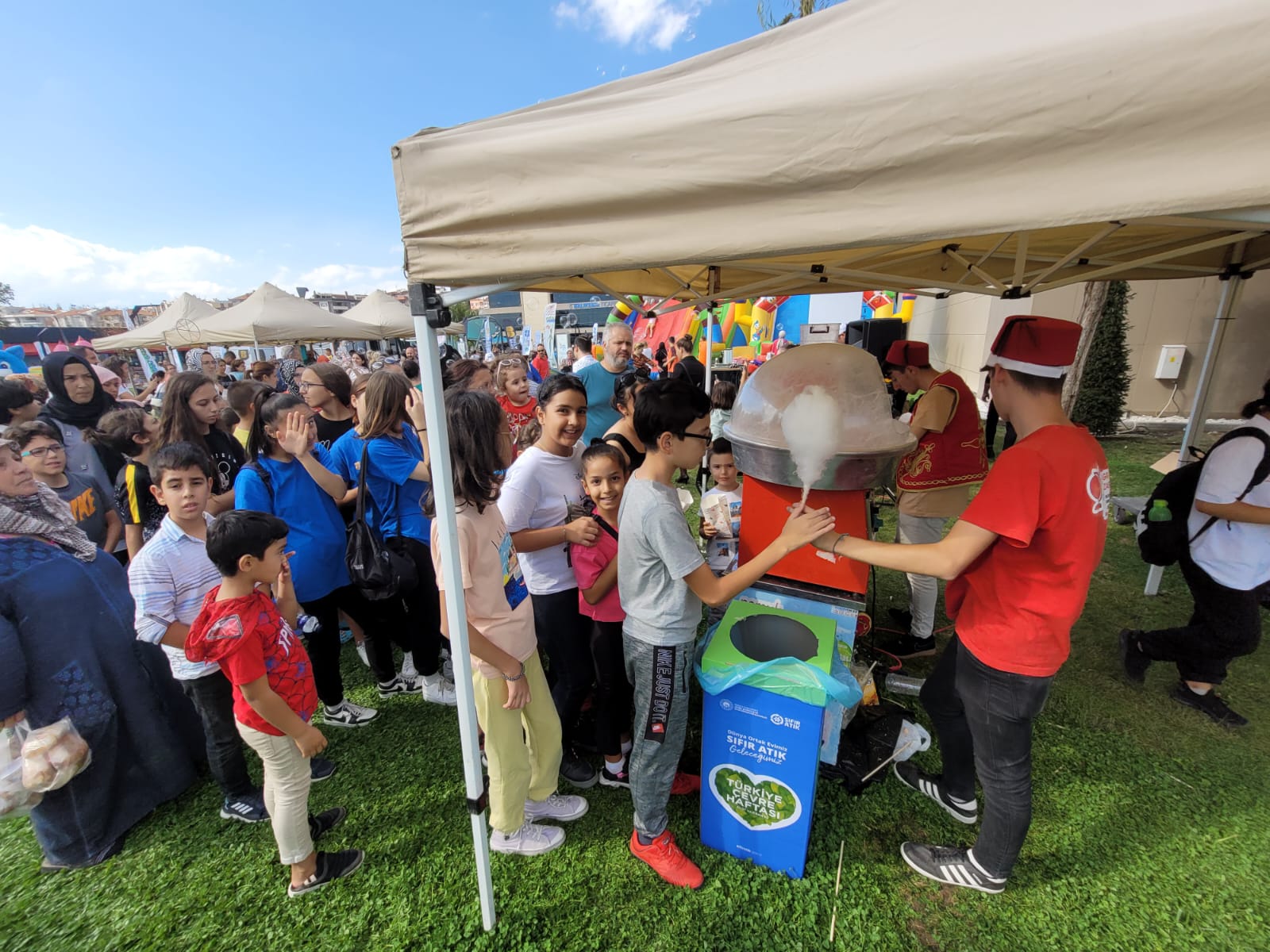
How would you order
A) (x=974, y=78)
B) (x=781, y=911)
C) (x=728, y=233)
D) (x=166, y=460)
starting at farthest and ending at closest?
(x=166, y=460), (x=781, y=911), (x=728, y=233), (x=974, y=78)

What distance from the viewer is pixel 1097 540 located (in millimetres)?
1526

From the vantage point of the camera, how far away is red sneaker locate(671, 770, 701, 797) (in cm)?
230

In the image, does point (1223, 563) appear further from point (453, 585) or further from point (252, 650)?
point (252, 650)

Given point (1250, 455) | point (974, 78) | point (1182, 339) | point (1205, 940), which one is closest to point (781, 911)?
point (1205, 940)

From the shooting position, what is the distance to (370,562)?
7.98 ft

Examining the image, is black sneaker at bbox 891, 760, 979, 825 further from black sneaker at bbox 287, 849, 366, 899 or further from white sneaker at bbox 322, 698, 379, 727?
white sneaker at bbox 322, 698, 379, 727

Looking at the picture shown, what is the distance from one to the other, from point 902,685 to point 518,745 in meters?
2.17

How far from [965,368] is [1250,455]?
9621mm

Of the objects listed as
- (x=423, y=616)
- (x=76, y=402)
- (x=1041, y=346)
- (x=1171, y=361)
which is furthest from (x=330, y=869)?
(x=1171, y=361)

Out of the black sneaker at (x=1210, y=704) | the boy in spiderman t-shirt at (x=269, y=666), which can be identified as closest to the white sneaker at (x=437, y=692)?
the boy in spiderman t-shirt at (x=269, y=666)

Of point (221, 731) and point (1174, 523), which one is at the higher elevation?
point (1174, 523)

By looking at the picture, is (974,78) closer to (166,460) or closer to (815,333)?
(166,460)

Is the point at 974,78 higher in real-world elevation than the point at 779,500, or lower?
higher

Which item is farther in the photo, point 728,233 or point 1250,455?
point 1250,455
